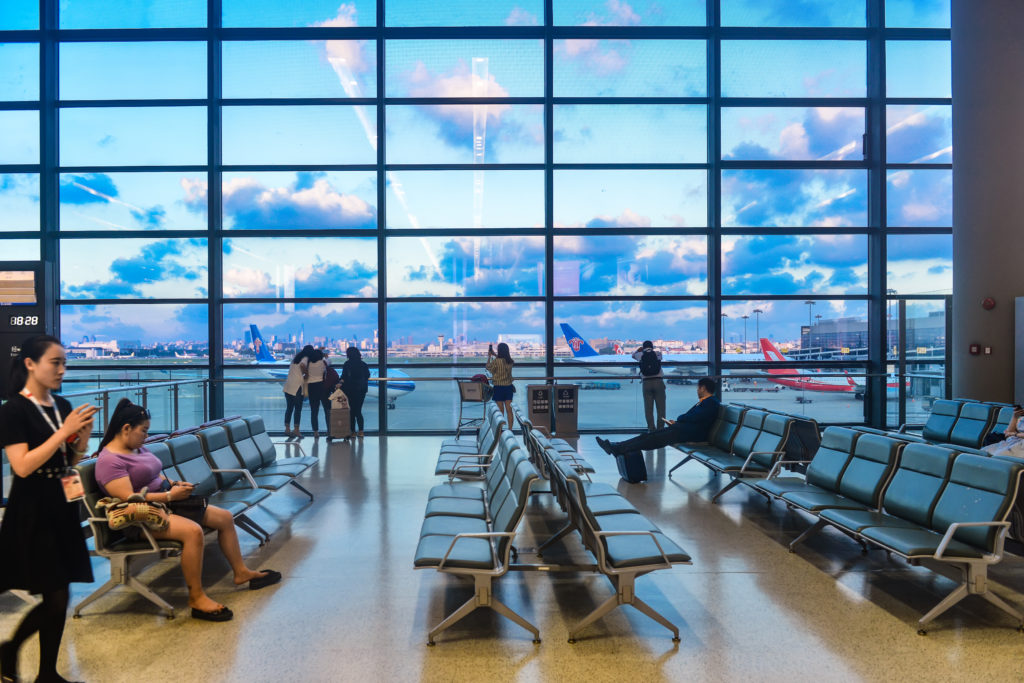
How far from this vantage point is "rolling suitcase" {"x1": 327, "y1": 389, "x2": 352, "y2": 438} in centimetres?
1003

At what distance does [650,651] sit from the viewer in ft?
10.3

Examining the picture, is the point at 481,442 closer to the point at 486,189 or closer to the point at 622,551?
the point at 622,551

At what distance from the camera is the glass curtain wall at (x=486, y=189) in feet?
35.2

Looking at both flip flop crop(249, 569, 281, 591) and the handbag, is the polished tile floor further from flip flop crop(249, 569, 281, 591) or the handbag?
the handbag

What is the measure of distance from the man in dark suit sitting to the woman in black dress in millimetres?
5435

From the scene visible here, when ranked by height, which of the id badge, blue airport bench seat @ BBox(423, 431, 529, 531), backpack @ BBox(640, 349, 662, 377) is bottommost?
blue airport bench seat @ BBox(423, 431, 529, 531)

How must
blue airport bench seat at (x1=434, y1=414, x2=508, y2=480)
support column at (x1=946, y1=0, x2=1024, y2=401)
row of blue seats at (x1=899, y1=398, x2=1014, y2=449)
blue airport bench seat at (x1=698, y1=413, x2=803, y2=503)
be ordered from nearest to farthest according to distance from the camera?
1. blue airport bench seat at (x1=434, y1=414, x2=508, y2=480)
2. blue airport bench seat at (x1=698, y1=413, x2=803, y2=503)
3. row of blue seats at (x1=899, y1=398, x2=1014, y2=449)
4. support column at (x1=946, y1=0, x2=1024, y2=401)

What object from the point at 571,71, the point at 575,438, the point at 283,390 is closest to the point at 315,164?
the point at 283,390

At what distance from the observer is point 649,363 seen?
10453mm

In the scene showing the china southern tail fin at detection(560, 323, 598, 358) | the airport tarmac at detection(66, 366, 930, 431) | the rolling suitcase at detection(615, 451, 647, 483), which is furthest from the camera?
the china southern tail fin at detection(560, 323, 598, 358)

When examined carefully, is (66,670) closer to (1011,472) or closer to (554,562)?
(554,562)

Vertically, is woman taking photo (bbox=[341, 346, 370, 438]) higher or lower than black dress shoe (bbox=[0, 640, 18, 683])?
higher

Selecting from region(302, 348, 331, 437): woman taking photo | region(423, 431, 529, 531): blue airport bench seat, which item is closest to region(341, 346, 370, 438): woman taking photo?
region(302, 348, 331, 437): woman taking photo

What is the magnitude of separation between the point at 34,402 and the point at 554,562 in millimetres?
3209
